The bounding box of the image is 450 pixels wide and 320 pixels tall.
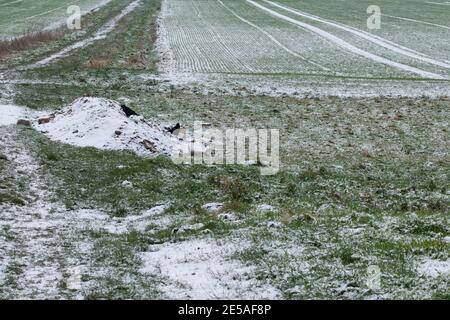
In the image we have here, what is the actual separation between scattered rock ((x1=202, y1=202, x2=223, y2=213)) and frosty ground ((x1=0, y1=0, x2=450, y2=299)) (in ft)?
0.33

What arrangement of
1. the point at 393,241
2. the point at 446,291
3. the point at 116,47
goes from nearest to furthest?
the point at 446,291, the point at 393,241, the point at 116,47

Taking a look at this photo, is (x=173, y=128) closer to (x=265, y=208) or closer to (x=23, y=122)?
(x=23, y=122)

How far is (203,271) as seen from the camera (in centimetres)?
1252

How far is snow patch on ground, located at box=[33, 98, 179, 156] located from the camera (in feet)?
76.0

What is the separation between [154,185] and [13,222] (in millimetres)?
4957

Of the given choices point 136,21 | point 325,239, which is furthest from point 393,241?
point 136,21

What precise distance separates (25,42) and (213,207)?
36.2 metres

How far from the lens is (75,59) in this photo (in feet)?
141

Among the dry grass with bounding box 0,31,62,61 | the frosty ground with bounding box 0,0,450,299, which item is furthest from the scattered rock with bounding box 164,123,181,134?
the dry grass with bounding box 0,31,62,61

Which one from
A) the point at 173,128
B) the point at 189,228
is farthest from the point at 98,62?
the point at 189,228

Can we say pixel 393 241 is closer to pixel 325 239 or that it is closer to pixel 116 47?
pixel 325 239

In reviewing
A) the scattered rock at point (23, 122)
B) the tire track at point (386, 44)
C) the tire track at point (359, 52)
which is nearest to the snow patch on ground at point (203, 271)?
the scattered rock at point (23, 122)

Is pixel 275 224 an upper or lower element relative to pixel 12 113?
upper

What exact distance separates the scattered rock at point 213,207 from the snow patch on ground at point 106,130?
5.89 m
